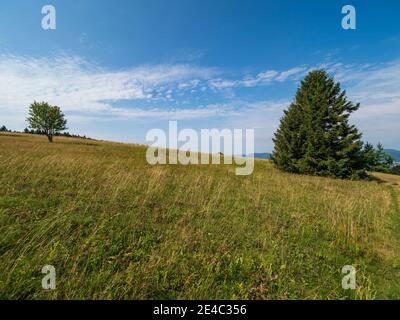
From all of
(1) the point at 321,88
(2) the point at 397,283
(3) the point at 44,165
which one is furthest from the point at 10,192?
(1) the point at 321,88

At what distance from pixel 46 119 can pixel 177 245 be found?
57.0 metres

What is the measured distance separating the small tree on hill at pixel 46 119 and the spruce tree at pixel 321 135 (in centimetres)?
5012

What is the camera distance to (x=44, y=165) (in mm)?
9383

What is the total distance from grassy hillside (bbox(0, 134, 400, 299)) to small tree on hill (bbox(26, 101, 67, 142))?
50411 millimetres

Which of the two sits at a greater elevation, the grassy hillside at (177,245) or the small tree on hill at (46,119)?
the small tree on hill at (46,119)

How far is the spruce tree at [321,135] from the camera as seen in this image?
1936 cm
